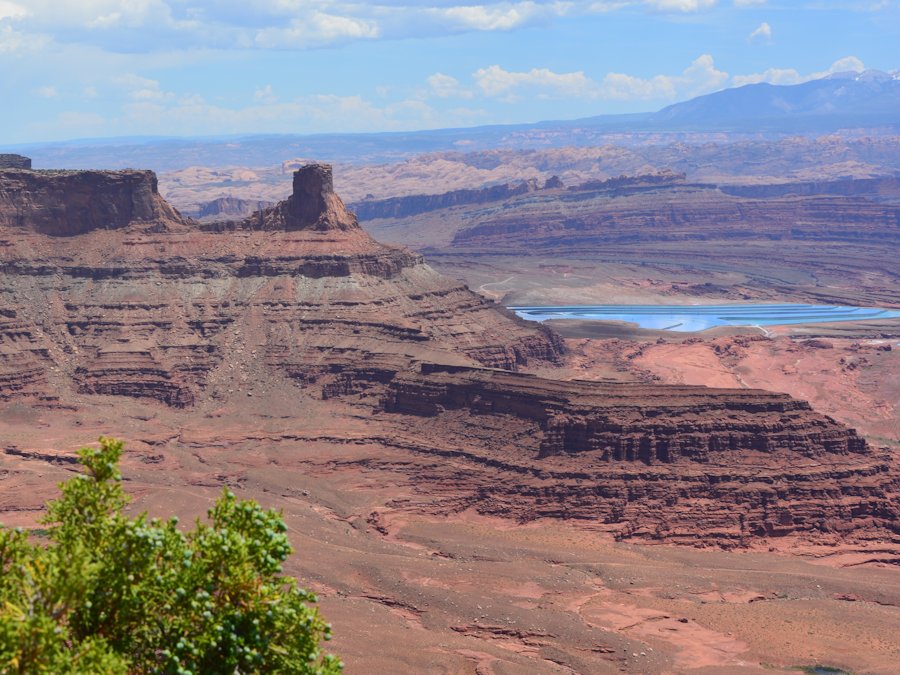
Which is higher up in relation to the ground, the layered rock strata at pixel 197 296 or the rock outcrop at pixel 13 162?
the rock outcrop at pixel 13 162

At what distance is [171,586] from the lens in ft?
85.9

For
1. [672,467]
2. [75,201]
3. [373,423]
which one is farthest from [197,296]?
[672,467]

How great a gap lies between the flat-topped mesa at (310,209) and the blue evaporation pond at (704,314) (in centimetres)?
4995

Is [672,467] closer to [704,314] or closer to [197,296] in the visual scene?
[197,296]

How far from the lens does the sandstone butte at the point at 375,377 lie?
77.8m

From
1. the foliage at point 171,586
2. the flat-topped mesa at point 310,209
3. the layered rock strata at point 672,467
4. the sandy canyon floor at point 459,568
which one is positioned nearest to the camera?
the foliage at point 171,586

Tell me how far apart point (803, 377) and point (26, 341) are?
257 feet

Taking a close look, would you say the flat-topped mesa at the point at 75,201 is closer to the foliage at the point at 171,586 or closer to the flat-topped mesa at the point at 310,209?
the flat-topped mesa at the point at 310,209

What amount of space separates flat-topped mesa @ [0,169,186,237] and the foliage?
100 m

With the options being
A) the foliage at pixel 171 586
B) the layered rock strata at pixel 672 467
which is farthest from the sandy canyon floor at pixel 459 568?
the foliage at pixel 171 586

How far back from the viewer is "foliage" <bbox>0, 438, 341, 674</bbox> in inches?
1008

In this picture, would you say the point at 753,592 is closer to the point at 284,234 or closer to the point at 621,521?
the point at 621,521

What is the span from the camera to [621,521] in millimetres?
77562

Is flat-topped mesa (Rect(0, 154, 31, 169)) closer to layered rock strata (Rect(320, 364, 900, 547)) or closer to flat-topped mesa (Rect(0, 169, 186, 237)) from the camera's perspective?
flat-topped mesa (Rect(0, 169, 186, 237))
